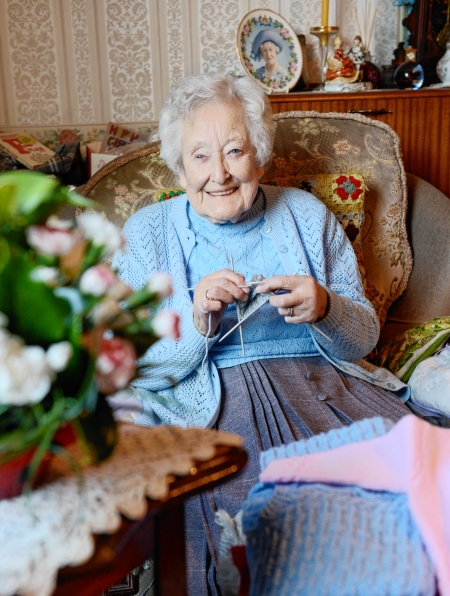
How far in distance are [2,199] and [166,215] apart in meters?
1.06

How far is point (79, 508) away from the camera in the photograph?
0.63 meters

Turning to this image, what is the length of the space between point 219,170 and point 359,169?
566 mm

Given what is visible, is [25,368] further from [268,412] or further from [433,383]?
[433,383]

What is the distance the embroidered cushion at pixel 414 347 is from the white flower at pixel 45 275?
1.20 metres

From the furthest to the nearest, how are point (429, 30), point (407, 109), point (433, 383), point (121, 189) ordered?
point (429, 30) → point (407, 109) → point (121, 189) → point (433, 383)

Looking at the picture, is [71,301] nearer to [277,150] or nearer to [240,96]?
[240,96]

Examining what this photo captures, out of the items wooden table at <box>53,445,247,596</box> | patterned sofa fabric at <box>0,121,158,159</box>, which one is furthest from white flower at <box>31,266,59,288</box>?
patterned sofa fabric at <box>0,121,158,159</box>

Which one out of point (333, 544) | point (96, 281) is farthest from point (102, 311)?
point (333, 544)

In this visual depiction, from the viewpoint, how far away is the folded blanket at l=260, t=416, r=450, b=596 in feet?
A: 2.65

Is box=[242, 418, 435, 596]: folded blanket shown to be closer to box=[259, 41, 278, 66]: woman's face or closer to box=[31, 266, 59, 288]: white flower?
box=[31, 266, 59, 288]: white flower

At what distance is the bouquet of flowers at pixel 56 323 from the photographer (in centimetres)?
58

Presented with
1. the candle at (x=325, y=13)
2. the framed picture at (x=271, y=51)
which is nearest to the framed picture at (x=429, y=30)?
the candle at (x=325, y=13)

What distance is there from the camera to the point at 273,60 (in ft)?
9.11

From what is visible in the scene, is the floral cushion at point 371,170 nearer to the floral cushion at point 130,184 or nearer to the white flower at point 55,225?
the floral cushion at point 130,184
